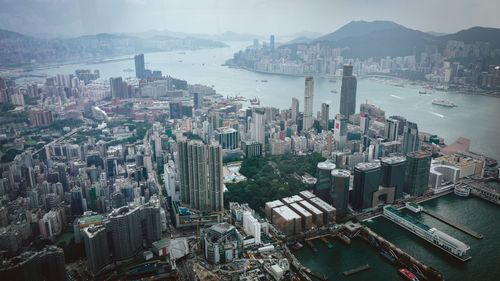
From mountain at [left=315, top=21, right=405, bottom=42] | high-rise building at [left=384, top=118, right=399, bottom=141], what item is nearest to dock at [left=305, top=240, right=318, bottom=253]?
high-rise building at [left=384, top=118, right=399, bottom=141]

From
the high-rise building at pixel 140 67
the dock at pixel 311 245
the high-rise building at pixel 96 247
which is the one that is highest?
the high-rise building at pixel 140 67

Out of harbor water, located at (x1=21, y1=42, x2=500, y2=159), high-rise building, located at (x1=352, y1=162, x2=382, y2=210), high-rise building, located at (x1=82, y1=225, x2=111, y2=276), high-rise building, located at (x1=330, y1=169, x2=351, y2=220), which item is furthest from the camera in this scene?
harbor water, located at (x1=21, y1=42, x2=500, y2=159)

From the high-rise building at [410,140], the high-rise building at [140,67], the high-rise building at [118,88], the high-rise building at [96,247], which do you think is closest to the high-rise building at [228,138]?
the high-rise building at [410,140]

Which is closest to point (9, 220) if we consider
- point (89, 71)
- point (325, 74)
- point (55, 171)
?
point (55, 171)

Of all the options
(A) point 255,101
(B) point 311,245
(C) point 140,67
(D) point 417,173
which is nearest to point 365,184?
(D) point 417,173

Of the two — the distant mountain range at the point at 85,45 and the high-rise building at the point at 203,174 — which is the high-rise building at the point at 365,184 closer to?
the high-rise building at the point at 203,174

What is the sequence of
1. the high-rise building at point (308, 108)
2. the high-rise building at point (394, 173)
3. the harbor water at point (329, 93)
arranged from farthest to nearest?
the high-rise building at point (308, 108) < the harbor water at point (329, 93) < the high-rise building at point (394, 173)

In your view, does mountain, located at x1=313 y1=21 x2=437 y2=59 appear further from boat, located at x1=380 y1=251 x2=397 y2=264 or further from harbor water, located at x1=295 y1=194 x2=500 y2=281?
boat, located at x1=380 y1=251 x2=397 y2=264

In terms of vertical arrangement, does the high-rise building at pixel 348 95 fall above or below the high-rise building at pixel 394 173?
above
